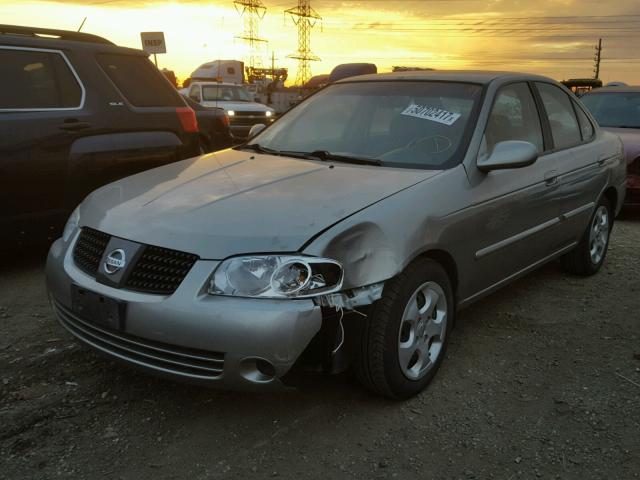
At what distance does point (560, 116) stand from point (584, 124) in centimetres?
48

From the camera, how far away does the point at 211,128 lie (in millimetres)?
6812

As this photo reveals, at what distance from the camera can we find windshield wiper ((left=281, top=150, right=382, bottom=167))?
134 inches

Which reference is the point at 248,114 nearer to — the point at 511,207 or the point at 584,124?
the point at 584,124

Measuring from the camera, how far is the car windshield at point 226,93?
18.0 meters

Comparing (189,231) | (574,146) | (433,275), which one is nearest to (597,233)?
(574,146)

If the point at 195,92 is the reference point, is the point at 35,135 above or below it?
above

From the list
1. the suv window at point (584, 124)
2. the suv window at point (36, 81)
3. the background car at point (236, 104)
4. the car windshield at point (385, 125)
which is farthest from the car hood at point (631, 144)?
the background car at point (236, 104)

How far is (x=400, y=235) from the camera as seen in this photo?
8.95ft

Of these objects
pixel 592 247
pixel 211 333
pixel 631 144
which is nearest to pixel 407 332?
pixel 211 333

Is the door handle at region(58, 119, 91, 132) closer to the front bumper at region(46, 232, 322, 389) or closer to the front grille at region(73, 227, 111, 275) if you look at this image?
the front grille at region(73, 227, 111, 275)

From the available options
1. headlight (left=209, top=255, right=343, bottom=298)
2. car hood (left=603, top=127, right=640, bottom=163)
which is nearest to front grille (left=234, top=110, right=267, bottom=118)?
car hood (left=603, top=127, right=640, bottom=163)

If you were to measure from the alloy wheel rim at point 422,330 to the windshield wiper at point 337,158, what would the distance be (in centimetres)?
81

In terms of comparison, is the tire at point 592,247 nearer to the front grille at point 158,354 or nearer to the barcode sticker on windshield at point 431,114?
the barcode sticker on windshield at point 431,114

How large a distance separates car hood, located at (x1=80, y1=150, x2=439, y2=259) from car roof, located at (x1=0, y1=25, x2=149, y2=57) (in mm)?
2047
